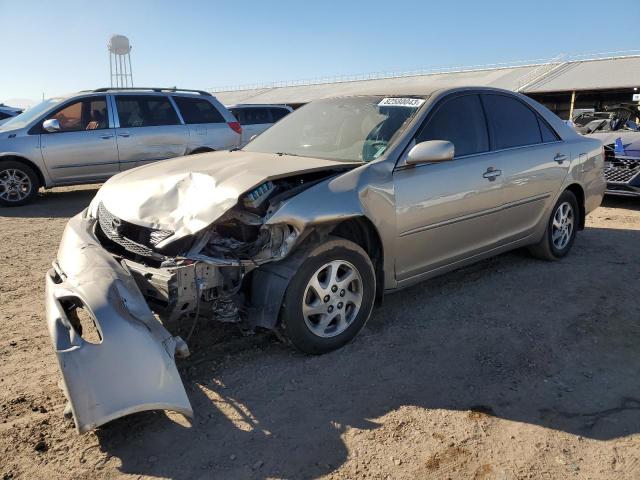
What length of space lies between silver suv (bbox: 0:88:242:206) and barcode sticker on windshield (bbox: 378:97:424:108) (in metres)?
6.00

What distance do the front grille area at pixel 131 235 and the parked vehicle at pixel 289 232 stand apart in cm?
1

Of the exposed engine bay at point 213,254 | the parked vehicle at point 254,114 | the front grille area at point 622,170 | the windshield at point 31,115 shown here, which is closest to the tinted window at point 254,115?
the parked vehicle at point 254,114

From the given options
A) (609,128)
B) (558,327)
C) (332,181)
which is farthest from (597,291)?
(609,128)

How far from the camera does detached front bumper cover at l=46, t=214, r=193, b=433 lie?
232cm

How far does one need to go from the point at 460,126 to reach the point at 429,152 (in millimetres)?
816

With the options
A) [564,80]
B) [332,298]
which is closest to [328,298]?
[332,298]

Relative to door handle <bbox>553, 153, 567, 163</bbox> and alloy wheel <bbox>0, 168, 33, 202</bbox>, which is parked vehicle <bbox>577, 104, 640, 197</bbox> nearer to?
door handle <bbox>553, 153, 567, 163</bbox>

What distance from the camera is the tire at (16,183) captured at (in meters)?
8.45

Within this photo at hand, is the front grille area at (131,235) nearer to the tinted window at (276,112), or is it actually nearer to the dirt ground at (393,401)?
the dirt ground at (393,401)

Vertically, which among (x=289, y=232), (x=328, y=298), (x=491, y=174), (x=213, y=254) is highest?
(x=491, y=174)

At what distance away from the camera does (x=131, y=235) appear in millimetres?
3312

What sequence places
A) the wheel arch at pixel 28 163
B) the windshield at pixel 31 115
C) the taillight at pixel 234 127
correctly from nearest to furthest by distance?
1. the wheel arch at pixel 28 163
2. the windshield at pixel 31 115
3. the taillight at pixel 234 127

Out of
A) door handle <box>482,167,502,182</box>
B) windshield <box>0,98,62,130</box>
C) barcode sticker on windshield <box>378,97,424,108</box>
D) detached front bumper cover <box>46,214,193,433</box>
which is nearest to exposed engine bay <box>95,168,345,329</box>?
detached front bumper cover <box>46,214,193,433</box>

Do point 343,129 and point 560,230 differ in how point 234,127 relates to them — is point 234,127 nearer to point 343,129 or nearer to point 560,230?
point 343,129
